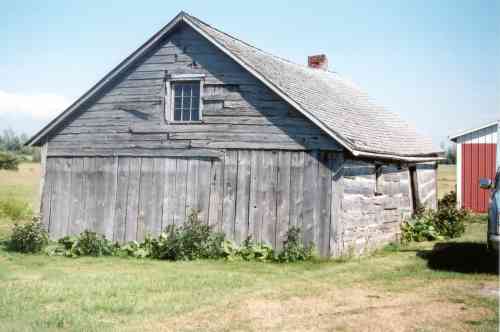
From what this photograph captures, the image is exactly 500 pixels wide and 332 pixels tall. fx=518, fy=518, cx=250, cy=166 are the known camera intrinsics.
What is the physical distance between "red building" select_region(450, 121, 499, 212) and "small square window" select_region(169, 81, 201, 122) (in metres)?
13.3

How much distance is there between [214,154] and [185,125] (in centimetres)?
118

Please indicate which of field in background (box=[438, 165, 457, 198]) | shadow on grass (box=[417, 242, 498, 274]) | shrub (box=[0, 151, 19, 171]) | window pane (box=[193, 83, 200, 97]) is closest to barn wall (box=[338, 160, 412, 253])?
shadow on grass (box=[417, 242, 498, 274])

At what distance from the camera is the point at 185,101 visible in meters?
13.9

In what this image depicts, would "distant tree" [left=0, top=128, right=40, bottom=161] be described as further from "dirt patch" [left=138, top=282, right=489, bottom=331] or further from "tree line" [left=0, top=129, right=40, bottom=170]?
"dirt patch" [left=138, top=282, right=489, bottom=331]

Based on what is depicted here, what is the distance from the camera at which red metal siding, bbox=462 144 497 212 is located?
72.2 ft

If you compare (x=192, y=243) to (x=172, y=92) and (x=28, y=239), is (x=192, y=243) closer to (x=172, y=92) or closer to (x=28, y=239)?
(x=172, y=92)

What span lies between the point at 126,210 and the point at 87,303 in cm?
628

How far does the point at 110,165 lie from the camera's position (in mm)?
14297

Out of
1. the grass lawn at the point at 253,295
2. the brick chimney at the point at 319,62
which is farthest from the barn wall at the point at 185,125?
the brick chimney at the point at 319,62

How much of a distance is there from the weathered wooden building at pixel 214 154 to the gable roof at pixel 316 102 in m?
0.05

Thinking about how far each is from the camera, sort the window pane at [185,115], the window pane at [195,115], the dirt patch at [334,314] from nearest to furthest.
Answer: the dirt patch at [334,314] → the window pane at [195,115] → the window pane at [185,115]

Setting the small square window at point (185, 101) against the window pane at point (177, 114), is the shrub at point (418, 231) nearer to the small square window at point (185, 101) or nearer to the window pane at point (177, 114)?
the small square window at point (185, 101)

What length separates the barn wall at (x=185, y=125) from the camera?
41.5 feet

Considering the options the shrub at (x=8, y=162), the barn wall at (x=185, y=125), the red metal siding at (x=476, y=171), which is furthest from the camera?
the shrub at (x=8, y=162)
